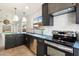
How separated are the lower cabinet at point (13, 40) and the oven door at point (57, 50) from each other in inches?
17.6

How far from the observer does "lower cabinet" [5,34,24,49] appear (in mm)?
2004

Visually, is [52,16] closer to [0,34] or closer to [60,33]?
[60,33]

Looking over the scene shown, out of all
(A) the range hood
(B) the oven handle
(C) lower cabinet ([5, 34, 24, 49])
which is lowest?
(B) the oven handle

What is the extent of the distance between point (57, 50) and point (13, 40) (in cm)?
76

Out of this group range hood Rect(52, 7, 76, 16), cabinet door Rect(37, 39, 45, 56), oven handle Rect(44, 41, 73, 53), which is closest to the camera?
oven handle Rect(44, 41, 73, 53)

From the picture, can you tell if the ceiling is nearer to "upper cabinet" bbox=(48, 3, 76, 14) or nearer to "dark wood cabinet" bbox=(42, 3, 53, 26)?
"dark wood cabinet" bbox=(42, 3, 53, 26)

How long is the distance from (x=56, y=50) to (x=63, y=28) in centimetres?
40

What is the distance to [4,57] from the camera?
6.53ft

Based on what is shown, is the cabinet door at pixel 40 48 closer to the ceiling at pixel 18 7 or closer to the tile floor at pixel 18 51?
the tile floor at pixel 18 51

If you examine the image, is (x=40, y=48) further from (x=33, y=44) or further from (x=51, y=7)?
(x=51, y=7)

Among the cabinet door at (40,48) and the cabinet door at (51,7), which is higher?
the cabinet door at (51,7)

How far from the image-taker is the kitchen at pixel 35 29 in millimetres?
1950

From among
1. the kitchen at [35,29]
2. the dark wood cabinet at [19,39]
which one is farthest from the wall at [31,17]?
the dark wood cabinet at [19,39]

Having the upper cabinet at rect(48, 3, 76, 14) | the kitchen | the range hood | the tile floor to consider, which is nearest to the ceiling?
the kitchen
